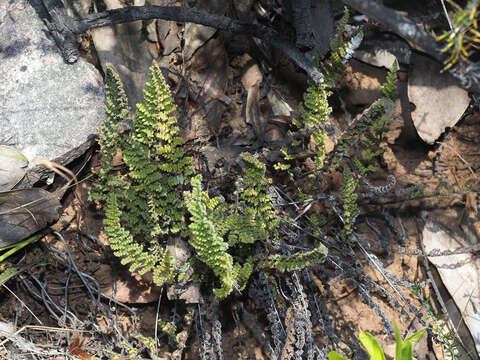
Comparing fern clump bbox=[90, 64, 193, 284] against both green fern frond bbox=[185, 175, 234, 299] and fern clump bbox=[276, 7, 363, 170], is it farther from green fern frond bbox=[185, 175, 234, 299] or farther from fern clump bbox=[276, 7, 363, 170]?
fern clump bbox=[276, 7, 363, 170]

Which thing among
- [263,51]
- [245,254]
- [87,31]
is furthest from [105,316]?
[263,51]

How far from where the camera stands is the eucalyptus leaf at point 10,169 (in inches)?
114

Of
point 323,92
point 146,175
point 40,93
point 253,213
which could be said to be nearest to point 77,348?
point 146,175

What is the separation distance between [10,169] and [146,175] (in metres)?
0.93

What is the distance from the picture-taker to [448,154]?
3523mm

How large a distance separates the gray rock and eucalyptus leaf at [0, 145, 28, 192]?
0.10 meters

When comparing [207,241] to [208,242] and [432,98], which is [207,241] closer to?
[208,242]

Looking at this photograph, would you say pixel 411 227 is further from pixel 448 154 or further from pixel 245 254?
pixel 245 254

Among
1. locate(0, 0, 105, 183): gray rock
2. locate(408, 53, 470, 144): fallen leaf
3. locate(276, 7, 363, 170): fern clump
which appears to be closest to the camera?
locate(276, 7, 363, 170): fern clump

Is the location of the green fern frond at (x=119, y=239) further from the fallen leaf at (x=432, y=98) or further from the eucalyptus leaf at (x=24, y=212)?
the fallen leaf at (x=432, y=98)

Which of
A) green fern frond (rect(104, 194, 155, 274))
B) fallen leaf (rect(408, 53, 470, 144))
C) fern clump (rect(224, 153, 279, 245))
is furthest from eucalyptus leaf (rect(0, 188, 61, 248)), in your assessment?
fallen leaf (rect(408, 53, 470, 144))

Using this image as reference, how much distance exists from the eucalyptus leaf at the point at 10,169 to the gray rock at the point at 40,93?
0.33ft

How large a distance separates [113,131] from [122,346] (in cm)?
146

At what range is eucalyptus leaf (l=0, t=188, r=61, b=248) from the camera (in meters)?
2.91
